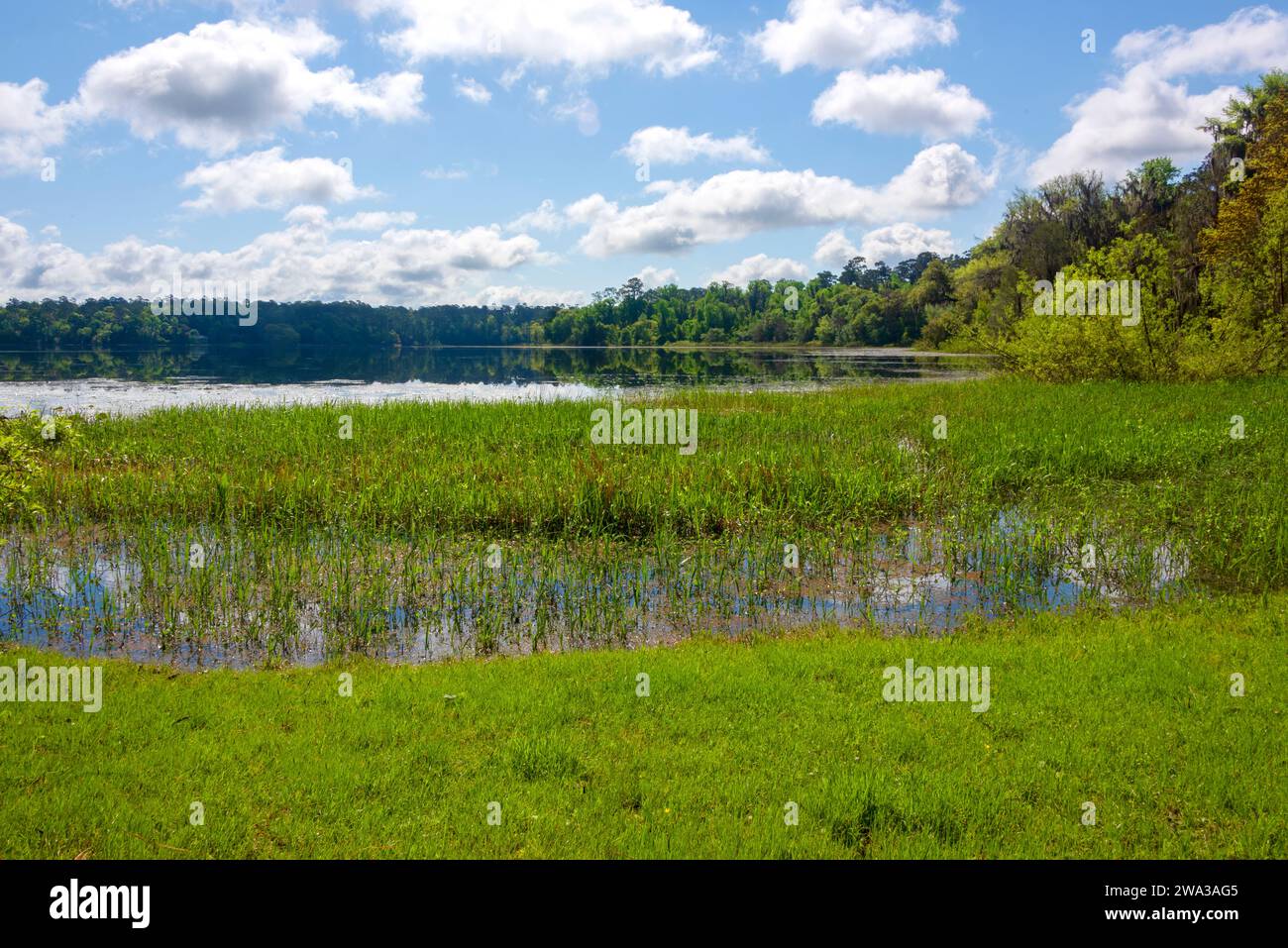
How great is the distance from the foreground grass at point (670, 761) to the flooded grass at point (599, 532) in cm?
244

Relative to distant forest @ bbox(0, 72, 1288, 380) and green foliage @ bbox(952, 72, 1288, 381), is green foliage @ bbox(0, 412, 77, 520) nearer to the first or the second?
distant forest @ bbox(0, 72, 1288, 380)

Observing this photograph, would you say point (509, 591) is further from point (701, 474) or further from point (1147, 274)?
point (1147, 274)

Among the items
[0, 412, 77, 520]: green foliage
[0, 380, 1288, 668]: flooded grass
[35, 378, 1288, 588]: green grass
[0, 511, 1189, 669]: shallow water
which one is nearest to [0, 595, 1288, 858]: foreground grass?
[0, 511, 1189, 669]: shallow water

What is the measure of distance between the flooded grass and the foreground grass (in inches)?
96.1

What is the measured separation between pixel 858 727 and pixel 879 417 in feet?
76.3

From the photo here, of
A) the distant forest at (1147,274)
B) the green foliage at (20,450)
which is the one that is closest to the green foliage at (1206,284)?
A: the distant forest at (1147,274)

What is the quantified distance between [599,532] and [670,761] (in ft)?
31.6

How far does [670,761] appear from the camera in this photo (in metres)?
6.51

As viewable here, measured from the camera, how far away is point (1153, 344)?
38562 millimetres

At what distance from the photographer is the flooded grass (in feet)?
37.8

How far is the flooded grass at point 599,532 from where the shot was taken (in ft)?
37.8

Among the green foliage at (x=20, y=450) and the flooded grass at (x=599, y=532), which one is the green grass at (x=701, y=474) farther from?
the green foliage at (x=20, y=450)

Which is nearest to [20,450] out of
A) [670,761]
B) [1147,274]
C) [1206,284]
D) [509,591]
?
[509,591]
